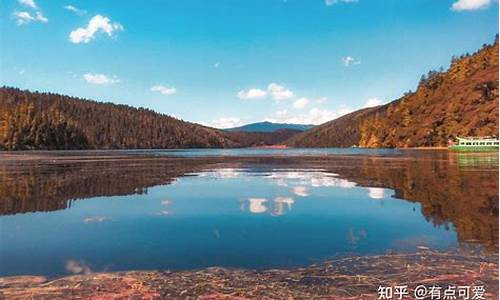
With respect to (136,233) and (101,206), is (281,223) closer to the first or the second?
(136,233)

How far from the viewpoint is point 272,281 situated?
1020 cm

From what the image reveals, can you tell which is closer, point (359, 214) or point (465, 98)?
point (359, 214)

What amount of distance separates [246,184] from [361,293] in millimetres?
25582

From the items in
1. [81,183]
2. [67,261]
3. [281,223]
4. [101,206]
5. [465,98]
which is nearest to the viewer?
[67,261]

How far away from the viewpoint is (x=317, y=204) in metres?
23.7

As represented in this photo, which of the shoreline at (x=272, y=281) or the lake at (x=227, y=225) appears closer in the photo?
the shoreline at (x=272, y=281)

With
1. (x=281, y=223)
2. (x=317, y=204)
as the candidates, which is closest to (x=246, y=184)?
(x=317, y=204)

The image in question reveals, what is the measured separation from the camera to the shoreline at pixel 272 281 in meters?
9.38

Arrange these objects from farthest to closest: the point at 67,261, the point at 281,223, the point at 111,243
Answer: the point at 281,223 → the point at 111,243 → the point at 67,261

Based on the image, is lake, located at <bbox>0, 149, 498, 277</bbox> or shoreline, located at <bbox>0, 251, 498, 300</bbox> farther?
lake, located at <bbox>0, 149, 498, 277</bbox>

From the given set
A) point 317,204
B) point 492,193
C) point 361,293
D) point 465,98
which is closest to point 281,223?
point 317,204

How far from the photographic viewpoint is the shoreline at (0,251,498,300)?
369 inches

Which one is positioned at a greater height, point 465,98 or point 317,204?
point 465,98

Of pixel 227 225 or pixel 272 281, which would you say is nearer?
pixel 272 281
